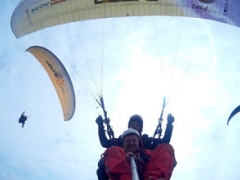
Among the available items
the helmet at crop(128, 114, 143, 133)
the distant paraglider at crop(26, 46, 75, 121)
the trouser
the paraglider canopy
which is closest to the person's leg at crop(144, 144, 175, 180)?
the trouser

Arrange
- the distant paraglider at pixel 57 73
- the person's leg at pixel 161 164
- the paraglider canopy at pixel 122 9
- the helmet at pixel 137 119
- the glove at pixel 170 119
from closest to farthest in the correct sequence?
the person's leg at pixel 161 164 < the glove at pixel 170 119 < the helmet at pixel 137 119 < the paraglider canopy at pixel 122 9 < the distant paraglider at pixel 57 73

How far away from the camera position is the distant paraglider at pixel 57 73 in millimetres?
11562

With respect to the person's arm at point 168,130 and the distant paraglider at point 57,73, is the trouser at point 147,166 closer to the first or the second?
the person's arm at point 168,130

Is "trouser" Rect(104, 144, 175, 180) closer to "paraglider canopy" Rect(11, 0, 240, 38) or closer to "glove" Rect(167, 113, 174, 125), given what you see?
"glove" Rect(167, 113, 174, 125)

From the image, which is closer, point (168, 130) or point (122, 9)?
point (168, 130)

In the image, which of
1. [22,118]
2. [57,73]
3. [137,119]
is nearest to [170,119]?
[137,119]

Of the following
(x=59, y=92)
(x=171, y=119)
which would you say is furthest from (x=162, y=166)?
(x=59, y=92)

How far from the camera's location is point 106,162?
357 cm

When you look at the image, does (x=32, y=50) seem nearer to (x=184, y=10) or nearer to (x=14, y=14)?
(x=14, y=14)

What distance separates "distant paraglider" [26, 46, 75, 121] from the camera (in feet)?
37.9

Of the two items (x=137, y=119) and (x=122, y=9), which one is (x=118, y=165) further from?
(x=122, y=9)

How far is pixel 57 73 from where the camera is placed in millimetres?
11641

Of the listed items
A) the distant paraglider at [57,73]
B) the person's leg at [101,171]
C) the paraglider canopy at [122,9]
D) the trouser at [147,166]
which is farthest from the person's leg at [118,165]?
the distant paraglider at [57,73]

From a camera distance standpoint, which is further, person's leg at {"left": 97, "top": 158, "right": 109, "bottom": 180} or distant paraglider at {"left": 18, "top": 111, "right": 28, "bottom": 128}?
distant paraglider at {"left": 18, "top": 111, "right": 28, "bottom": 128}
